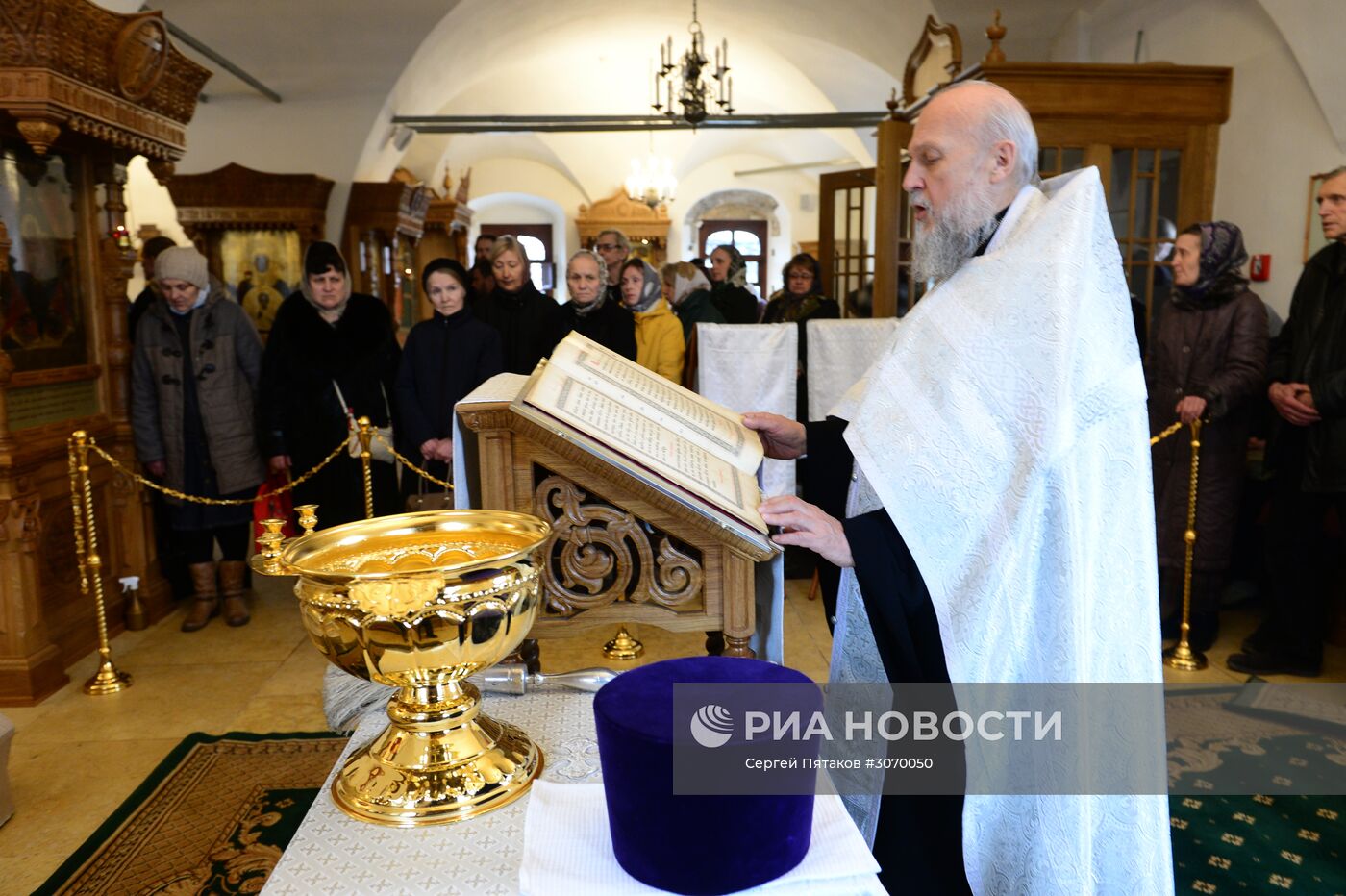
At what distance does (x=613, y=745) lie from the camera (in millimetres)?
1007

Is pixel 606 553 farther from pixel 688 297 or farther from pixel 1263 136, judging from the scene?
pixel 1263 136

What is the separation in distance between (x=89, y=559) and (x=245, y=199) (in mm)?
5682

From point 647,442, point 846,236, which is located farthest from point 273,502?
point 846,236

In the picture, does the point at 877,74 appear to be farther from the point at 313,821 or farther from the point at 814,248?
the point at 313,821

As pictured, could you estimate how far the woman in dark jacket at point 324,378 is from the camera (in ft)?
15.2

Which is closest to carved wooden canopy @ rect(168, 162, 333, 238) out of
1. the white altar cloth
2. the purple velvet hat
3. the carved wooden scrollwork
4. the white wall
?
the white wall

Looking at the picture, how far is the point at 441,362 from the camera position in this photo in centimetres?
452

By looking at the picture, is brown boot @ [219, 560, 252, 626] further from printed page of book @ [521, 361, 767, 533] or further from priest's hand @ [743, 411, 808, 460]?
printed page of book @ [521, 361, 767, 533]

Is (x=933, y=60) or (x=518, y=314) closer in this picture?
(x=518, y=314)

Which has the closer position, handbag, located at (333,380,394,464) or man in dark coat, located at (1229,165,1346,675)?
man in dark coat, located at (1229,165,1346,675)

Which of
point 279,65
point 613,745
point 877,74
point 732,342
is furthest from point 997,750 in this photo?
point 877,74

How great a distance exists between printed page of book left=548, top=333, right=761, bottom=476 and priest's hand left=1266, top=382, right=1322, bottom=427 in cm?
296

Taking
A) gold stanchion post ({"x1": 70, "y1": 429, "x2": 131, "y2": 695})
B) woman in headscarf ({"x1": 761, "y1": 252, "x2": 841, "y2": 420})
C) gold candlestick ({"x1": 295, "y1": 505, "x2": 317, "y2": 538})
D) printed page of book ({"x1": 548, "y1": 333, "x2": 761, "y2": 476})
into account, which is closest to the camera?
gold candlestick ({"x1": 295, "y1": 505, "x2": 317, "y2": 538})

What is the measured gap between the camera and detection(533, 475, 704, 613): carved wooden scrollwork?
1.61 meters
